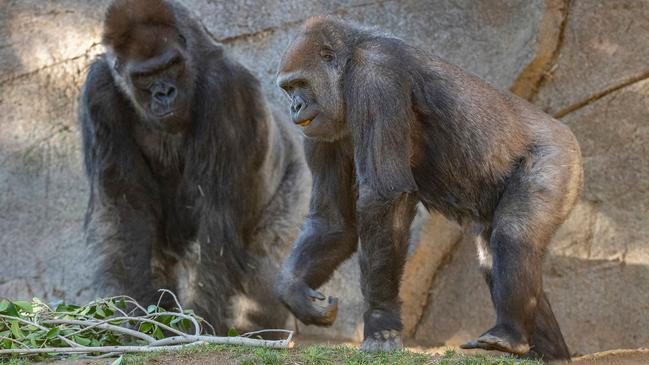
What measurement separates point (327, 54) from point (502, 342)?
1.39 metres

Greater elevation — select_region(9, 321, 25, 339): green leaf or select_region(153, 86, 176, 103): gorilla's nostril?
select_region(153, 86, 176, 103): gorilla's nostril

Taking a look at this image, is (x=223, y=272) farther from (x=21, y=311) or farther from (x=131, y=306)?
(x=21, y=311)

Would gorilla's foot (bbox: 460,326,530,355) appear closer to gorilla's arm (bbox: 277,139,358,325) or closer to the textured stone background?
gorilla's arm (bbox: 277,139,358,325)

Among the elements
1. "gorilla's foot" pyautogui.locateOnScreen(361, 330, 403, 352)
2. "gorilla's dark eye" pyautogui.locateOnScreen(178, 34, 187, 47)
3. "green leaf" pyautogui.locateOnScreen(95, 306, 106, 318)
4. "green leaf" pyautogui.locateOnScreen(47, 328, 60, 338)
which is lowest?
"gorilla's foot" pyautogui.locateOnScreen(361, 330, 403, 352)

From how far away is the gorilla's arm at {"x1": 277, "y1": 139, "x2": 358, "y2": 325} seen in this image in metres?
4.48

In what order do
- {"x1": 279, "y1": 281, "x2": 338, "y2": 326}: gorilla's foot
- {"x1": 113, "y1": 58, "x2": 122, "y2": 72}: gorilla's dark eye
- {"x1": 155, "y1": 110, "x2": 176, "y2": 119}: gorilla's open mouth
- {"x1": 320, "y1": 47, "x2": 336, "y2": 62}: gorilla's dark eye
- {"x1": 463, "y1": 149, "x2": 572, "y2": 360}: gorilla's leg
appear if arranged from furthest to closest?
1. {"x1": 113, "y1": 58, "x2": 122, "y2": 72}: gorilla's dark eye
2. {"x1": 155, "y1": 110, "x2": 176, "y2": 119}: gorilla's open mouth
3. {"x1": 320, "y1": 47, "x2": 336, "y2": 62}: gorilla's dark eye
4. {"x1": 279, "y1": 281, "x2": 338, "y2": 326}: gorilla's foot
5. {"x1": 463, "y1": 149, "x2": 572, "y2": 360}: gorilla's leg

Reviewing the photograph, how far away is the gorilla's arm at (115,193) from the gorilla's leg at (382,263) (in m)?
2.12

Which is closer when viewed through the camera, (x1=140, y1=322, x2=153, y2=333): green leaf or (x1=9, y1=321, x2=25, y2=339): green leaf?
(x1=9, y1=321, x2=25, y2=339): green leaf

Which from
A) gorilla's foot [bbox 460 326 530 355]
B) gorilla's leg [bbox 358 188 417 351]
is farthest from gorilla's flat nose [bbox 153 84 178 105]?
gorilla's foot [bbox 460 326 530 355]

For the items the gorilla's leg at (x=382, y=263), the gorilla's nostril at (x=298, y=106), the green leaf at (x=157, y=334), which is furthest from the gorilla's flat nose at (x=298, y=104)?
the green leaf at (x=157, y=334)

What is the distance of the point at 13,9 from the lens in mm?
6977

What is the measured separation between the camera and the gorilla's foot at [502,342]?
372 cm

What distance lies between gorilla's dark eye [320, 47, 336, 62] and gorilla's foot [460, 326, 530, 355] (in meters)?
1.31

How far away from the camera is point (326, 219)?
4551 millimetres
